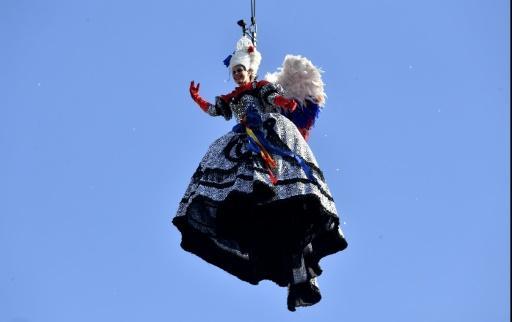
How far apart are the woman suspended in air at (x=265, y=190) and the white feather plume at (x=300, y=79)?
1 cm

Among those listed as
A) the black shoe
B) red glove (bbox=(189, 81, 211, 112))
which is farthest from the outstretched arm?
the black shoe

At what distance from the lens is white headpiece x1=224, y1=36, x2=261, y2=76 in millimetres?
14945

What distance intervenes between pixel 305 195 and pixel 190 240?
162 centimetres

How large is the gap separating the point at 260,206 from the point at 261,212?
0.08m

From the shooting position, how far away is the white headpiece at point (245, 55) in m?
14.9

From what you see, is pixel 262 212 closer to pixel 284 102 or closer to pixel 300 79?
pixel 284 102

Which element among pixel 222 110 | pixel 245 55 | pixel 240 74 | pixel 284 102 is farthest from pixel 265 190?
pixel 245 55

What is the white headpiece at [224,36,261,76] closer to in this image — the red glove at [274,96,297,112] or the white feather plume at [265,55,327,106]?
the white feather plume at [265,55,327,106]

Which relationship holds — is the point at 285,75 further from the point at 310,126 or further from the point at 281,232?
the point at 281,232

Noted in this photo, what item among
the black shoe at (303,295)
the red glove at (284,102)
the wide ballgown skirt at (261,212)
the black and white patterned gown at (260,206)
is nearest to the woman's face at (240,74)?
the black and white patterned gown at (260,206)

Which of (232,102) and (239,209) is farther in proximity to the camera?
(232,102)

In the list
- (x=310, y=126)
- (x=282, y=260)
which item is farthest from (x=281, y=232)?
(x=310, y=126)

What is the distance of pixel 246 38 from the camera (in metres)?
15.1

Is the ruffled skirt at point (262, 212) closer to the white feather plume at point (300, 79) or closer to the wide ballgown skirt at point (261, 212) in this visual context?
the wide ballgown skirt at point (261, 212)
